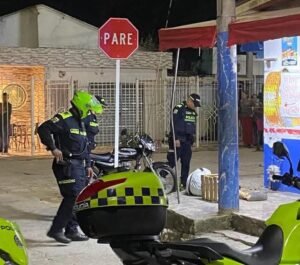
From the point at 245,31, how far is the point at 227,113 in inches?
44.4

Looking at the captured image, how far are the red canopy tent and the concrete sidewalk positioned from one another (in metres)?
2.21

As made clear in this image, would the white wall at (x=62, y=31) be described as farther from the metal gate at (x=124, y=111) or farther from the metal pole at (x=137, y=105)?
the metal pole at (x=137, y=105)

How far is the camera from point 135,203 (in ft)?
11.6

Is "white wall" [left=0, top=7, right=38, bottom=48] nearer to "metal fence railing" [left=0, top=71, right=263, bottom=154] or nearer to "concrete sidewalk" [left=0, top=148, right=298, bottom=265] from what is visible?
"metal fence railing" [left=0, top=71, right=263, bottom=154]

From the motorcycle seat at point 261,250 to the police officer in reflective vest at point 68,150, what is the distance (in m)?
4.25

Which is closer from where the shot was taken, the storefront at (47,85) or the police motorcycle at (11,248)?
the police motorcycle at (11,248)

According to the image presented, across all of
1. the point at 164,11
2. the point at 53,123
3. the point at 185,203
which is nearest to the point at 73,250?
the point at 53,123

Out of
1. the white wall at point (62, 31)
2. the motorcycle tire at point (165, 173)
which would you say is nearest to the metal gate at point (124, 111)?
the white wall at point (62, 31)

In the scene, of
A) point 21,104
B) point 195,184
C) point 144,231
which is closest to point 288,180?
point 144,231

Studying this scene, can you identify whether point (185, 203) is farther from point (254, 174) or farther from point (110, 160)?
point (254, 174)

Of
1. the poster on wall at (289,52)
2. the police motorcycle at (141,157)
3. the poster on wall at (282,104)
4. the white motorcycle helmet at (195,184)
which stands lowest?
the white motorcycle helmet at (195,184)

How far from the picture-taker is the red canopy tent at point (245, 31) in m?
7.02

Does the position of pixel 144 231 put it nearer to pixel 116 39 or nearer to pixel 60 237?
pixel 60 237

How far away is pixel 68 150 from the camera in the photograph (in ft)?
25.7
